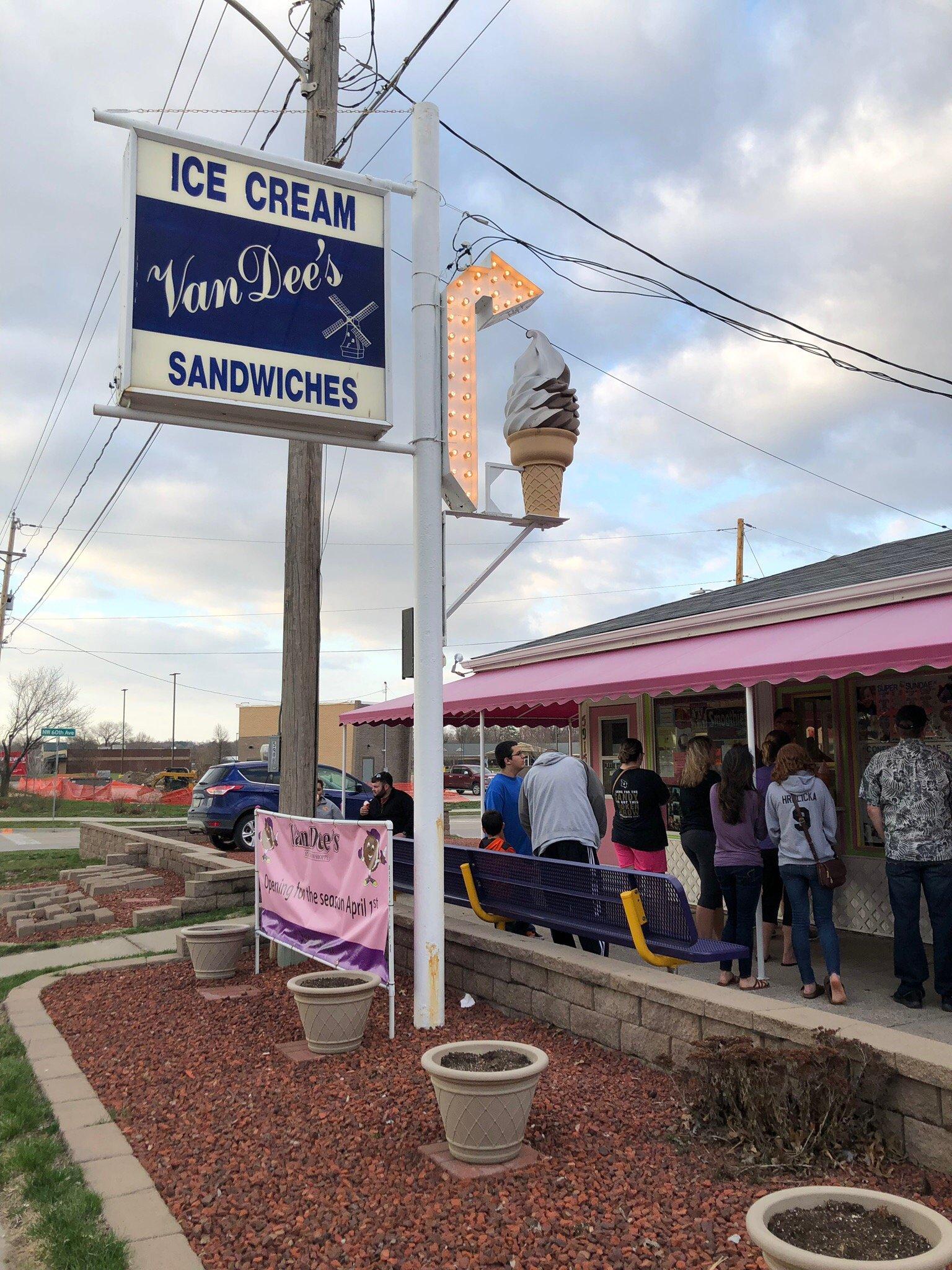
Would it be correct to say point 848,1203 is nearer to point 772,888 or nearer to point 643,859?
point 643,859

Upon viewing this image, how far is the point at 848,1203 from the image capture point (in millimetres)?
2801

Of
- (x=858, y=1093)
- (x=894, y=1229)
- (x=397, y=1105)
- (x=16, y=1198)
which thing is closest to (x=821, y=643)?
(x=858, y=1093)

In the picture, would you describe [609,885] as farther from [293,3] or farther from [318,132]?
[293,3]

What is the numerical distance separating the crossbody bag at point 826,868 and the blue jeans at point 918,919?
0.30 m

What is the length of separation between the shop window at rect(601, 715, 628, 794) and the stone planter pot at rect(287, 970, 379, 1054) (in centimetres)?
663

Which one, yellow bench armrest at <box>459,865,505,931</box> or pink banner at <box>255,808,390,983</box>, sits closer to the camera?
pink banner at <box>255,808,390,983</box>

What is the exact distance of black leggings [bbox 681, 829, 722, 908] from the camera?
678 centimetres

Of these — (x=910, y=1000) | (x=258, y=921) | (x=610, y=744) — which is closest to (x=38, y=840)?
(x=610, y=744)

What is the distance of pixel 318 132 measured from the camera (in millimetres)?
7902

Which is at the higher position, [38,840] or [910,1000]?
[910,1000]

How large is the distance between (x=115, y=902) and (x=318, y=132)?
882 cm

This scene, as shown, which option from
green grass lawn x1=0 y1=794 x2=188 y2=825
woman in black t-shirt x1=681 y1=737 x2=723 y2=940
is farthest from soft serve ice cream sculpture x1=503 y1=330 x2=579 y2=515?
green grass lawn x1=0 y1=794 x2=188 y2=825

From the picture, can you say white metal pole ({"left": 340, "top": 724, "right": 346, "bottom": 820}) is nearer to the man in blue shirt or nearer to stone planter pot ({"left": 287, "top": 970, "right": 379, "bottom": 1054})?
the man in blue shirt

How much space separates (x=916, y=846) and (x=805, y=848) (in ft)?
2.01
